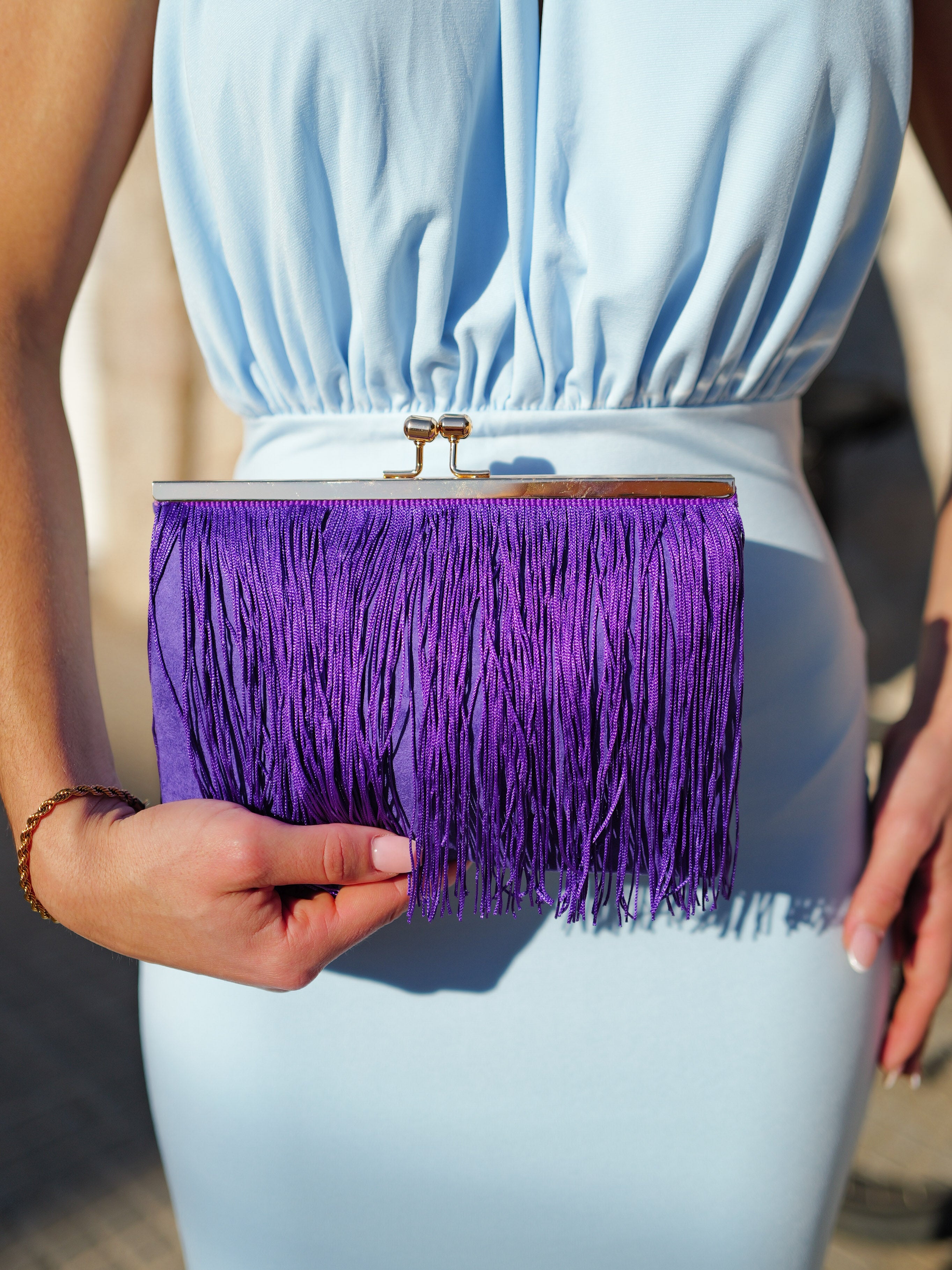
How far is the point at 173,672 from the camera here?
65 centimetres

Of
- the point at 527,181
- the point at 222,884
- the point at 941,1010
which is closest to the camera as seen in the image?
the point at 222,884

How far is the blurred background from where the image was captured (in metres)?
1.92

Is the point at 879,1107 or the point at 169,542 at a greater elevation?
the point at 169,542

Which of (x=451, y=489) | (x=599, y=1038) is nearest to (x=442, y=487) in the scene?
(x=451, y=489)

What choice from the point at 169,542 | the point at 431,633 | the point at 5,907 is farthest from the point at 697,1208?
the point at 5,907

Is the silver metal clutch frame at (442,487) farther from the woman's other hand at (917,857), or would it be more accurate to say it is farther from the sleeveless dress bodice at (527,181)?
the woman's other hand at (917,857)

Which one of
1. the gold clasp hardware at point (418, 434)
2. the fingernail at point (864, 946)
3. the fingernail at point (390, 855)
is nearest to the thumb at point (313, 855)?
the fingernail at point (390, 855)

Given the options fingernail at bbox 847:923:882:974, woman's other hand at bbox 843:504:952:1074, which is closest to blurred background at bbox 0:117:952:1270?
woman's other hand at bbox 843:504:952:1074

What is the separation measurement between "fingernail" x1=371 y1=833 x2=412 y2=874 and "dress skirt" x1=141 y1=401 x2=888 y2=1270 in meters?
0.13

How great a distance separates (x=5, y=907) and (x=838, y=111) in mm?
3129

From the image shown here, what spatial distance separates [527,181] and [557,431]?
18 centimetres

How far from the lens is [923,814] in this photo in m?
0.80

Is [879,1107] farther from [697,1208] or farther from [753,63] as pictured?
[753,63]

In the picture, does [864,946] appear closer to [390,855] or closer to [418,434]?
[390,855]
